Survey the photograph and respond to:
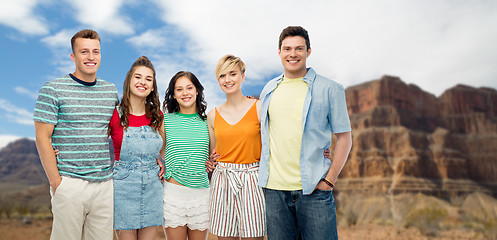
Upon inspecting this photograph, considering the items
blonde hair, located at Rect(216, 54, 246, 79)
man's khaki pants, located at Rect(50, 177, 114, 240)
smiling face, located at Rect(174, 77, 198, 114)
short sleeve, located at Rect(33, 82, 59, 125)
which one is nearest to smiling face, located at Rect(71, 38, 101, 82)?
short sleeve, located at Rect(33, 82, 59, 125)

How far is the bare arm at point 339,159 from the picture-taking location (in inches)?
127

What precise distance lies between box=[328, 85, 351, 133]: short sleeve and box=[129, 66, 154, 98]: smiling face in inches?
70.6

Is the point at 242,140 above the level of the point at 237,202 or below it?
above

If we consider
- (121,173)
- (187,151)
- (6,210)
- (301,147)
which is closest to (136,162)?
(121,173)

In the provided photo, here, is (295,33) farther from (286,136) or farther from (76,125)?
(76,125)

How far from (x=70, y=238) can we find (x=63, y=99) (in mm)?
1232

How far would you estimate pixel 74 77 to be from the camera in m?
3.54

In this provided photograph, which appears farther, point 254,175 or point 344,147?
point 254,175

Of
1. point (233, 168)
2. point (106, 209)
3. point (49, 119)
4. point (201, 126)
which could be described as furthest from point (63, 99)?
point (233, 168)

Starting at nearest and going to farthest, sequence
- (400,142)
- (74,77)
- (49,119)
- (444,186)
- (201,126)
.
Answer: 1. (49,119)
2. (74,77)
3. (201,126)
4. (444,186)
5. (400,142)

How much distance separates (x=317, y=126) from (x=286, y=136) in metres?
0.29

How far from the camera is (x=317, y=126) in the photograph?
3332 mm

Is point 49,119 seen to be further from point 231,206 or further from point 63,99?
point 231,206

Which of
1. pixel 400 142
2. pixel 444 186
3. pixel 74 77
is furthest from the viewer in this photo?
pixel 400 142
